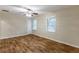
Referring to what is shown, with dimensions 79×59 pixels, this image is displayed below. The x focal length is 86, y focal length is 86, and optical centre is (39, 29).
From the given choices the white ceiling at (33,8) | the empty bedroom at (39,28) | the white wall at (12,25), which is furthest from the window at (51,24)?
the white wall at (12,25)

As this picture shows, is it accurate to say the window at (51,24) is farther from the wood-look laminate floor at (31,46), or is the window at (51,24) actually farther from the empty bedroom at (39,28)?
the wood-look laminate floor at (31,46)

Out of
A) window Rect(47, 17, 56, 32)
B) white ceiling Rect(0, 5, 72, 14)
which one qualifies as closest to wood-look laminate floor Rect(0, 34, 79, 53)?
window Rect(47, 17, 56, 32)

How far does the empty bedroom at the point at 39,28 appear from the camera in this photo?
5.19 feet

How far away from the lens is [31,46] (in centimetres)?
166

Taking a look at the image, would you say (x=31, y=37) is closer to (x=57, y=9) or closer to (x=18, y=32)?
(x=18, y=32)

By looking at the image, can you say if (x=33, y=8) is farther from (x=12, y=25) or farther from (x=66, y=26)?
(x=66, y=26)

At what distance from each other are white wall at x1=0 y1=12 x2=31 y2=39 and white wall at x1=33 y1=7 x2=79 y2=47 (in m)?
0.26

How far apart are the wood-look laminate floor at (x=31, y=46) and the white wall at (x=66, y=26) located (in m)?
0.11

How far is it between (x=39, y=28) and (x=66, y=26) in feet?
1.77

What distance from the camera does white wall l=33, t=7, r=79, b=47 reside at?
160cm

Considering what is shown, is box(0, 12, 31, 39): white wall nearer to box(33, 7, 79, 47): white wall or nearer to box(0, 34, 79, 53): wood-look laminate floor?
box(0, 34, 79, 53): wood-look laminate floor
